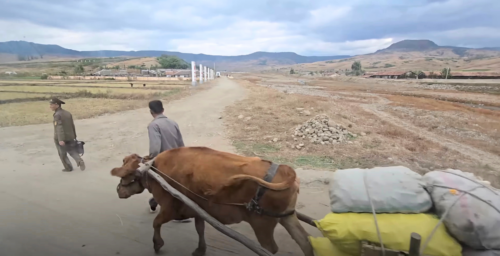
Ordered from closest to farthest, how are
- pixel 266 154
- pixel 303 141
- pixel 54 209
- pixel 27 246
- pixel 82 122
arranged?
pixel 27 246 < pixel 54 209 < pixel 266 154 < pixel 303 141 < pixel 82 122

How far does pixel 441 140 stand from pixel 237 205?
29.9 ft

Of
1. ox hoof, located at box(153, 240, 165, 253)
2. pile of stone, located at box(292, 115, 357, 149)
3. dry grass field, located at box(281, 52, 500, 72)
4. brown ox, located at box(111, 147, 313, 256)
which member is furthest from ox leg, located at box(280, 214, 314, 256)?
dry grass field, located at box(281, 52, 500, 72)

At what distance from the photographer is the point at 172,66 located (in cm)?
4606

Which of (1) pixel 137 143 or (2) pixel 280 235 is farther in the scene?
(1) pixel 137 143

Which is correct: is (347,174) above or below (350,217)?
above

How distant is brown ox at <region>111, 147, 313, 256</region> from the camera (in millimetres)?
2809

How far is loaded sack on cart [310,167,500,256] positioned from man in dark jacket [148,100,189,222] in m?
2.36

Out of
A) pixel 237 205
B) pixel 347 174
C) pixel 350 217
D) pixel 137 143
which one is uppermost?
pixel 347 174

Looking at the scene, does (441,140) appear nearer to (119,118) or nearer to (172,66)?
(119,118)

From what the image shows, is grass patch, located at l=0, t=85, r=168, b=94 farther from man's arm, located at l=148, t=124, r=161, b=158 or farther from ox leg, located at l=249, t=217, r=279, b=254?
ox leg, located at l=249, t=217, r=279, b=254

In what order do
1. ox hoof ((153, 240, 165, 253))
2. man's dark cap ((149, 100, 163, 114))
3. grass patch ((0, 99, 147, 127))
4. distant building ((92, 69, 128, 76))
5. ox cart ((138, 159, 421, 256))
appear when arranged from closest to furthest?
ox cart ((138, 159, 421, 256)), ox hoof ((153, 240, 165, 253)), man's dark cap ((149, 100, 163, 114)), grass patch ((0, 99, 147, 127)), distant building ((92, 69, 128, 76))

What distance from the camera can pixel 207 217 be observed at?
9.63 ft

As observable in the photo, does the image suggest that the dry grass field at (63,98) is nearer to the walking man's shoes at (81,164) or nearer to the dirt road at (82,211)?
the dirt road at (82,211)

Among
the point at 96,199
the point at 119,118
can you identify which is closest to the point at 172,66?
the point at 119,118
